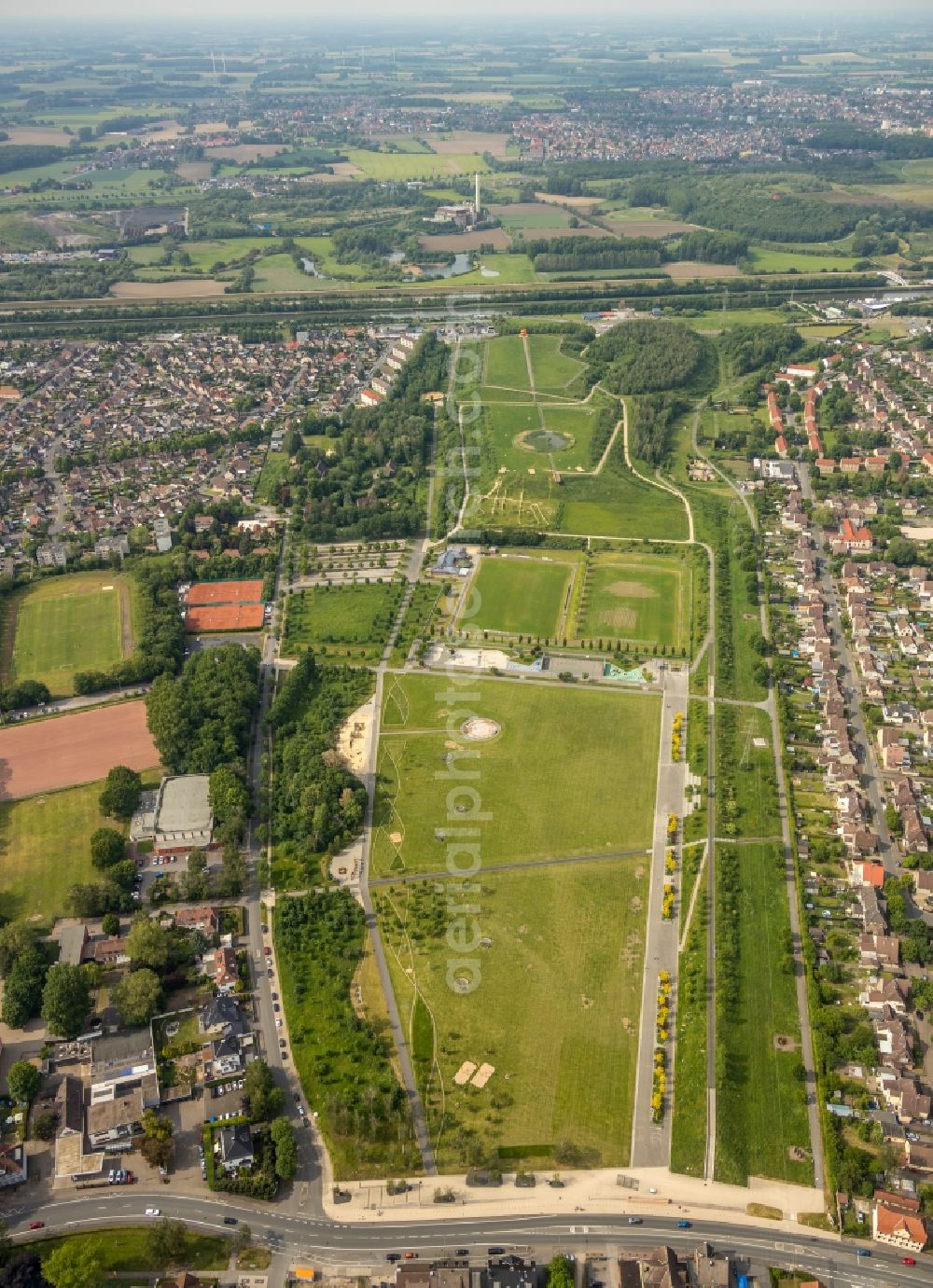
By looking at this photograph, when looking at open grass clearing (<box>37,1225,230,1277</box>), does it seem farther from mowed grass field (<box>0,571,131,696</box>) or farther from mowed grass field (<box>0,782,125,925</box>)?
mowed grass field (<box>0,571,131,696</box>)

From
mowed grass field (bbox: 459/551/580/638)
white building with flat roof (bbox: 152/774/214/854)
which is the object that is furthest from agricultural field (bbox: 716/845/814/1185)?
white building with flat roof (bbox: 152/774/214/854)

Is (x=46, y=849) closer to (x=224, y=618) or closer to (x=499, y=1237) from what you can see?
(x=224, y=618)

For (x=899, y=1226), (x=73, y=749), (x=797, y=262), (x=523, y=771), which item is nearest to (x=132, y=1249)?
(x=899, y=1226)

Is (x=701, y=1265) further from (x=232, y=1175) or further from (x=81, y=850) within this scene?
(x=81, y=850)

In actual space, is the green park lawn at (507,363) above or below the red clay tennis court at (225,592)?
above

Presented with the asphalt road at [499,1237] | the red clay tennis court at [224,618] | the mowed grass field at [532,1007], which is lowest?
the asphalt road at [499,1237]

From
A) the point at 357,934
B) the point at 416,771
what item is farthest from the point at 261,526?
the point at 357,934

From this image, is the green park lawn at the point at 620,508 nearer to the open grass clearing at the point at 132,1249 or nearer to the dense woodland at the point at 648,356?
the dense woodland at the point at 648,356

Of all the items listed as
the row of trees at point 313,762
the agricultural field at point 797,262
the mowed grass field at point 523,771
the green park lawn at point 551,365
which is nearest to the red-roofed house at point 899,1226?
the mowed grass field at point 523,771
